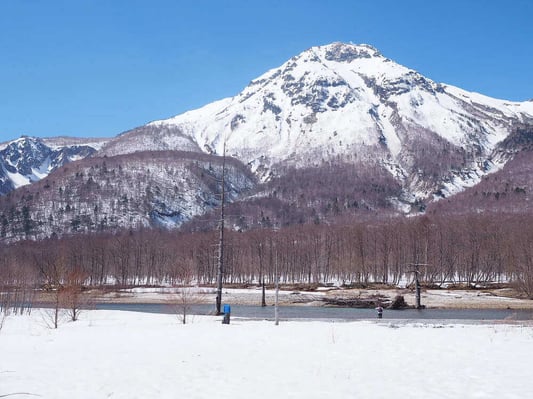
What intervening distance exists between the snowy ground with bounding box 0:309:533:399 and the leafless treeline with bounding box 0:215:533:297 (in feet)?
244

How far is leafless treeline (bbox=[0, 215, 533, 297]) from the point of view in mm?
101812

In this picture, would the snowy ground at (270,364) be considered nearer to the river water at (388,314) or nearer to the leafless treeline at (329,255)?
the river water at (388,314)

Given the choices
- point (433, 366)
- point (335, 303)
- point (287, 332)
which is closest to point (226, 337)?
point (287, 332)

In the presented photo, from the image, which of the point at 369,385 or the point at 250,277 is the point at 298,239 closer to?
the point at 250,277

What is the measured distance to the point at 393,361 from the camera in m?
14.1

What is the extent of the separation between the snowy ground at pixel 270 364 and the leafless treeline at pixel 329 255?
74.3 m

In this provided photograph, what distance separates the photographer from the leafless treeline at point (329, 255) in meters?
102

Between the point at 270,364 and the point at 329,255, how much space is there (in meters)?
103

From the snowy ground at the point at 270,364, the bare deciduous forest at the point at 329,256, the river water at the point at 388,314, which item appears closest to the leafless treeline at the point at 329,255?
the bare deciduous forest at the point at 329,256

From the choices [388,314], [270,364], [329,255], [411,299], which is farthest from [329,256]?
[270,364]

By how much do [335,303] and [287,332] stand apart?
1597 inches

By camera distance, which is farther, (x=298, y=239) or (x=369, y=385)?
(x=298, y=239)

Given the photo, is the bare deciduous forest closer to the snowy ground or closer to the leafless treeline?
the leafless treeline

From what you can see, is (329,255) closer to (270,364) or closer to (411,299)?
(411,299)
